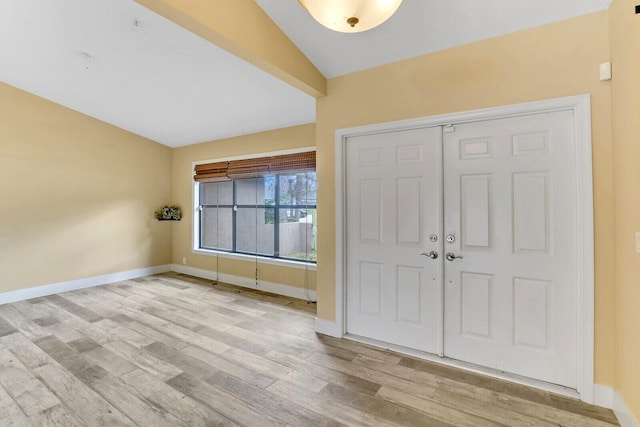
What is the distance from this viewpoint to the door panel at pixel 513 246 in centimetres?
210

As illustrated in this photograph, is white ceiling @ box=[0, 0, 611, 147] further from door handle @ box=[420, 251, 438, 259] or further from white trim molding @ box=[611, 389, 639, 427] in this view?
white trim molding @ box=[611, 389, 639, 427]

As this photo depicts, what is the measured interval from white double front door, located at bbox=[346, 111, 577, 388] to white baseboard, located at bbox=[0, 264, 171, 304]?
4.41 metres

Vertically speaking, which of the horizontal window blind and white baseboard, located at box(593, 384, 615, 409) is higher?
the horizontal window blind

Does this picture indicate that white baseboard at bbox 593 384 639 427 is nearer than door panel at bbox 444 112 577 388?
Yes

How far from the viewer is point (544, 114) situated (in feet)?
7.05

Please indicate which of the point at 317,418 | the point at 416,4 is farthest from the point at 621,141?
the point at 317,418

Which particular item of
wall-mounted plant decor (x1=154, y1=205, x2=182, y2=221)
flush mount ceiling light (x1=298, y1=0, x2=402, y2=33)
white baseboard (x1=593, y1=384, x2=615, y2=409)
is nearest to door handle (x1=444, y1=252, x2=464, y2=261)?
white baseboard (x1=593, y1=384, x2=615, y2=409)

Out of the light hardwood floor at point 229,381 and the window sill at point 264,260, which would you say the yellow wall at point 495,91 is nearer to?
the light hardwood floor at point 229,381

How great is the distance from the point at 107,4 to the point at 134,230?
4.01m

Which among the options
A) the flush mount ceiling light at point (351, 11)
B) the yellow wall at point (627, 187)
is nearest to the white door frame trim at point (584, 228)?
the yellow wall at point (627, 187)

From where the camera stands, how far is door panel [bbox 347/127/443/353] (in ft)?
8.41

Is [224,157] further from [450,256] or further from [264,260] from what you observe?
[450,256]

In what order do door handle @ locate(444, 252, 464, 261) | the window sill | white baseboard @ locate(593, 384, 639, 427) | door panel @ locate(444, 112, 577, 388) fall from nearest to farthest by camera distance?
white baseboard @ locate(593, 384, 639, 427), door panel @ locate(444, 112, 577, 388), door handle @ locate(444, 252, 464, 261), the window sill

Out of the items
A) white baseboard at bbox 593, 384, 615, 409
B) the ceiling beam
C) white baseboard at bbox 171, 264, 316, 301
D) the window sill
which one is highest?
the ceiling beam
